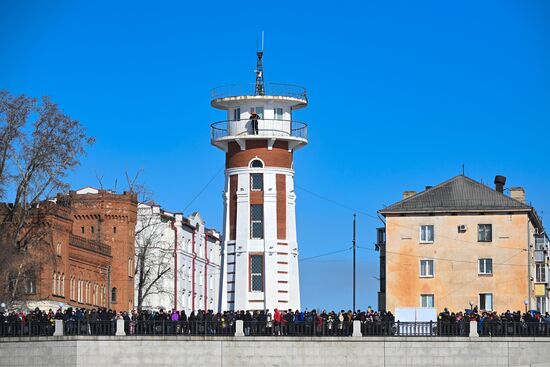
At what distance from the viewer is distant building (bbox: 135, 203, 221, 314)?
398 ft

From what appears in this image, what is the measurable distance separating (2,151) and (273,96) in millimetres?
15346

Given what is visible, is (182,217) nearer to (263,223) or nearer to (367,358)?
(263,223)

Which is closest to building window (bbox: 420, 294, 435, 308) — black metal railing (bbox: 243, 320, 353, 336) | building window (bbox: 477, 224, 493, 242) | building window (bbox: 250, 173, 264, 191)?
building window (bbox: 477, 224, 493, 242)

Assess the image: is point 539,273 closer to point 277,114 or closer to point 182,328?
point 277,114

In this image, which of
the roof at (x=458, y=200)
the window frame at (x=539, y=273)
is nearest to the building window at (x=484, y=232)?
the roof at (x=458, y=200)

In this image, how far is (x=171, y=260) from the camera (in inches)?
5025

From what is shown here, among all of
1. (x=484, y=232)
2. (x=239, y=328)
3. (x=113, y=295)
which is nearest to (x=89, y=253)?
(x=113, y=295)

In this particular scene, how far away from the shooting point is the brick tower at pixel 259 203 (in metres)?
77.6

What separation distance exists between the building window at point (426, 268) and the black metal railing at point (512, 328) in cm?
2417

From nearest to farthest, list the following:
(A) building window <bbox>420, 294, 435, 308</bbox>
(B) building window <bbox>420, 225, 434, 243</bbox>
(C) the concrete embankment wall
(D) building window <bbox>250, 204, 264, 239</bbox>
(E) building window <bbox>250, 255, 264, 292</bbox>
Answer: (C) the concrete embankment wall, (E) building window <bbox>250, 255, 264, 292</bbox>, (D) building window <bbox>250, 204, 264, 239</bbox>, (A) building window <bbox>420, 294, 435, 308</bbox>, (B) building window <bbox>420, 225, 434, 243</bbox>

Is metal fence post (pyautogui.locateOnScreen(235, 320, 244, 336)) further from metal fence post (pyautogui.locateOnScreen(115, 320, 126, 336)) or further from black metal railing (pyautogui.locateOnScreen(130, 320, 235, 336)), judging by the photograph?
metal fence post (pyautogui.locateOnScreen(115, 320, 126, 336))

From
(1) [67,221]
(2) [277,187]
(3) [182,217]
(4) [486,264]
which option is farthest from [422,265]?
(3) [182,217]

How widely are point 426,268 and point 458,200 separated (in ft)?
14.0

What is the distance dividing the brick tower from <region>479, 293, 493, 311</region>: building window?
1607 centimetres
